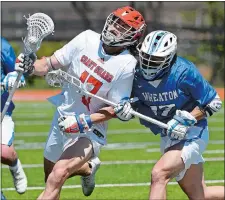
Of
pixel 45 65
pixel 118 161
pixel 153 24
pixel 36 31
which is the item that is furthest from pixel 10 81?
pixel 153 24

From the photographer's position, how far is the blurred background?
21172 millimetres

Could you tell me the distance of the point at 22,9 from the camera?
27953mm

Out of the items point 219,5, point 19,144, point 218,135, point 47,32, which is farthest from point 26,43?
point 219,5

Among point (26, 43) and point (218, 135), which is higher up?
point (26, 43)

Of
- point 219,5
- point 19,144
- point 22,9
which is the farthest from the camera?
point 22,9

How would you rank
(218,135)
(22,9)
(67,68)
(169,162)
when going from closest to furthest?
(169,162) < (67,68) < (218,135) < (22,9)

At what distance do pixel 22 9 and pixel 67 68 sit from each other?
69.6 ft

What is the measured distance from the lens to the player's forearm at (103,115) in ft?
22.1

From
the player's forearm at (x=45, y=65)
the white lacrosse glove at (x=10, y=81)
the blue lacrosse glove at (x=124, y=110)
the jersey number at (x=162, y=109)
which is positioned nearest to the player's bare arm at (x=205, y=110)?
the jersey number at (x=162, y=109)

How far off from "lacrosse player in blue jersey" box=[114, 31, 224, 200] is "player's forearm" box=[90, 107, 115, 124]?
0.10m

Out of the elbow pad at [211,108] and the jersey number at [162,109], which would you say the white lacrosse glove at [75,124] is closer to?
the jersey number at [162,109]

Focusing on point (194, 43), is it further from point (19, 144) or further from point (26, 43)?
point (26, 43)

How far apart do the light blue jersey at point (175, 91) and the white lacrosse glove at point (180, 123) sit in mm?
160

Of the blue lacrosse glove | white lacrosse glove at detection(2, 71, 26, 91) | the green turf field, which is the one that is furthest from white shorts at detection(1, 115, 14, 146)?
the blue lacrosse glove
